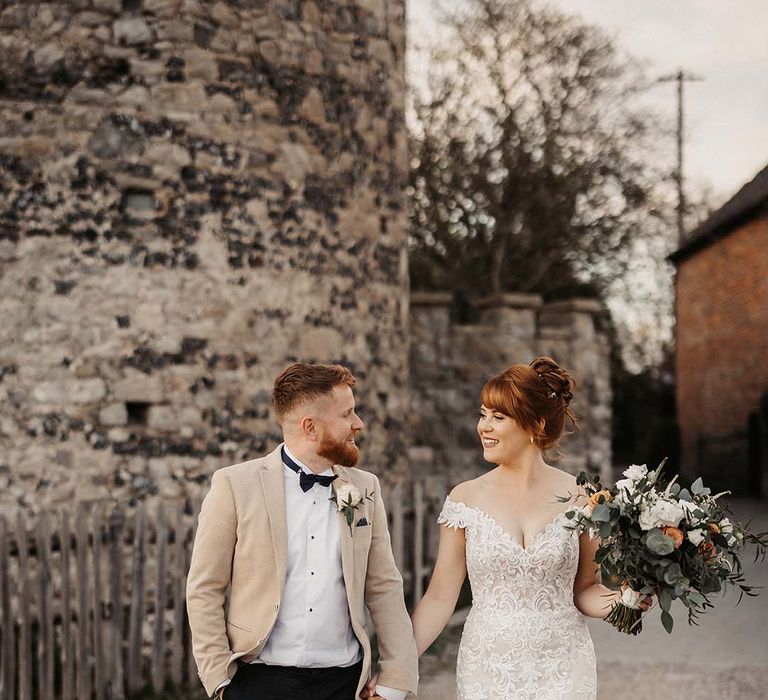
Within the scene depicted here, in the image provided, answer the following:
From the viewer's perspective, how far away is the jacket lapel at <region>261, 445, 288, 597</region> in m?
3.15

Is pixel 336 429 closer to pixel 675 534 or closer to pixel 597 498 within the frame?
pixel 597 498

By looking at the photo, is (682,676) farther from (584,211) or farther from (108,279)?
(584,211)

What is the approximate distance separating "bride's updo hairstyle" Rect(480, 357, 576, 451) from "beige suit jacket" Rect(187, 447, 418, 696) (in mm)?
A: 601

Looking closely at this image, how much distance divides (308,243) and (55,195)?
1934 millimetres

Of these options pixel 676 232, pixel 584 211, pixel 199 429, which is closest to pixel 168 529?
pixel 199 429

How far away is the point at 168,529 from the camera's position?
7.32 metres

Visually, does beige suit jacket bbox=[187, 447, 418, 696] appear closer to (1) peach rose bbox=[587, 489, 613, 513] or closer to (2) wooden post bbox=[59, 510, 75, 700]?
(1) peach rose bbox=[587, 489, 613, 513]

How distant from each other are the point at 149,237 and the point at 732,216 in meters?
15.3

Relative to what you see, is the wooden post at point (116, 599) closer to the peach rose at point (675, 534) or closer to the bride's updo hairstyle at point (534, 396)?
the bride's updo hairstyle at point (534, 396)

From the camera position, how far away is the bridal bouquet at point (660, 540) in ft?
10.4

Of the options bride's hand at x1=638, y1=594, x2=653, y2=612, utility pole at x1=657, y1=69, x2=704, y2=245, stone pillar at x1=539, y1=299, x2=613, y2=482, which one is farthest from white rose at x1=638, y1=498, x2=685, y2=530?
utility pole at x1=657, y1=69, x2=704, y2=245

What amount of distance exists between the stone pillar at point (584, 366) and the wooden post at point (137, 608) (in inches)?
228

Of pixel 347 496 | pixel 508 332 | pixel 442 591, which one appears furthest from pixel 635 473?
pixel 508 332

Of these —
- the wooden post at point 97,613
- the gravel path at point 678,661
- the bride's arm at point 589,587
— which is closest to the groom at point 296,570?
the bride's arm at point 589,587
